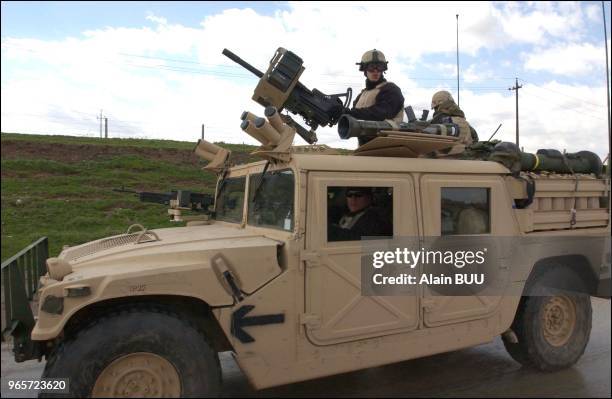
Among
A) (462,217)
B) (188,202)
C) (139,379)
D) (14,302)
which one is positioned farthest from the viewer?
(188,202)

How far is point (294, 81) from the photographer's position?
4590mm

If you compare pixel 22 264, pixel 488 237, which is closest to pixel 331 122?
pixel 488 237

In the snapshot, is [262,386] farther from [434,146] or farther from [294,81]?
[294,81]

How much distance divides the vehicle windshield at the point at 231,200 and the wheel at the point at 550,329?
8.11 feet

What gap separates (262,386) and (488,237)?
206 cm

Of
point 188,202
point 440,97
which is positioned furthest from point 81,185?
point 440,97

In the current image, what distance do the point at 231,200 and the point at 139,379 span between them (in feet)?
6.11

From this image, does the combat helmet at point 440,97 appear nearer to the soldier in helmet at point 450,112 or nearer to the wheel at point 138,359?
the soldier in helmet at point 450,112

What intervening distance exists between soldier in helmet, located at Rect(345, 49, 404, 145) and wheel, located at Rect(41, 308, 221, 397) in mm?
2461

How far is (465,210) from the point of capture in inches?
155

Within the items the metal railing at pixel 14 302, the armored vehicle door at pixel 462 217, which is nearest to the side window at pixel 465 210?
the armored vehicle door at pixel 462 217

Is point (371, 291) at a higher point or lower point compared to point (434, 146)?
lower

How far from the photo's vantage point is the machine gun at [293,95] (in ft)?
14.9

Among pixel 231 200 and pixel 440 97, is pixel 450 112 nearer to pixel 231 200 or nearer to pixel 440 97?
pixel 440 97
